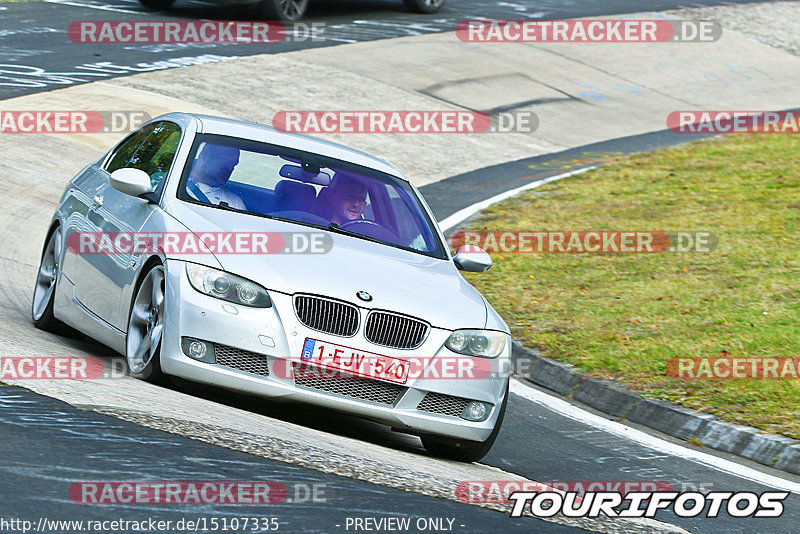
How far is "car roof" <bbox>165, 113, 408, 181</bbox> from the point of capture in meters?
7.81

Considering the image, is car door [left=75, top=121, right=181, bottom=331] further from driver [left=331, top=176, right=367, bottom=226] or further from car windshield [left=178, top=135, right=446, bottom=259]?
driver [left=331, top=176, right=367, bottom=226]

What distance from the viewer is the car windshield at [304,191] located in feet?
24.1

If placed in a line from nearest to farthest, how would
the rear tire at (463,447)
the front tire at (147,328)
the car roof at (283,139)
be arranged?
the front tire at (147,328)
the rear tire at (463,447)
the car roof at (283,139)

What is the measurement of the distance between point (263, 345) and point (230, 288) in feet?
1.14

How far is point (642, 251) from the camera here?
13031 millimetres

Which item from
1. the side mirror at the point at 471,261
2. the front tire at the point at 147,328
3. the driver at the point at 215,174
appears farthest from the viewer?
the side mirror at the point at 471,261

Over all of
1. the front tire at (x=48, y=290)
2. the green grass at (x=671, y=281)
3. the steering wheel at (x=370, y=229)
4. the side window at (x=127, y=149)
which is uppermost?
the side window at (x=127, y=149)

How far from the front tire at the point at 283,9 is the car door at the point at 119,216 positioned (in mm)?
14752

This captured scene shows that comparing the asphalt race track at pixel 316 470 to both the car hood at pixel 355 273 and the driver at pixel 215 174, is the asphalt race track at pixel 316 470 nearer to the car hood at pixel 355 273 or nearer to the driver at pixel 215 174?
the car hood at pixel 355 273

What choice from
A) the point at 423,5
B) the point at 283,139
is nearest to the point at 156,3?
the point at 423,5

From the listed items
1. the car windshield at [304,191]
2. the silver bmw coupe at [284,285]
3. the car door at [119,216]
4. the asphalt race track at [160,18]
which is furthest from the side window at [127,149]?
the asphalt race track at [160,18]

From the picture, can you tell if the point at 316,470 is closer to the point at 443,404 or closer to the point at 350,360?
the point at 350,360

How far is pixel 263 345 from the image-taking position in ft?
20.5

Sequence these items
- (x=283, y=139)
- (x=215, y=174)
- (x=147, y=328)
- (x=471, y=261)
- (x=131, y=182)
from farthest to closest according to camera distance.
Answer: (x=283, y=139), (x=471, y=261), (x=215, y=174), (x=131, y=182), (x=147, y=328)
